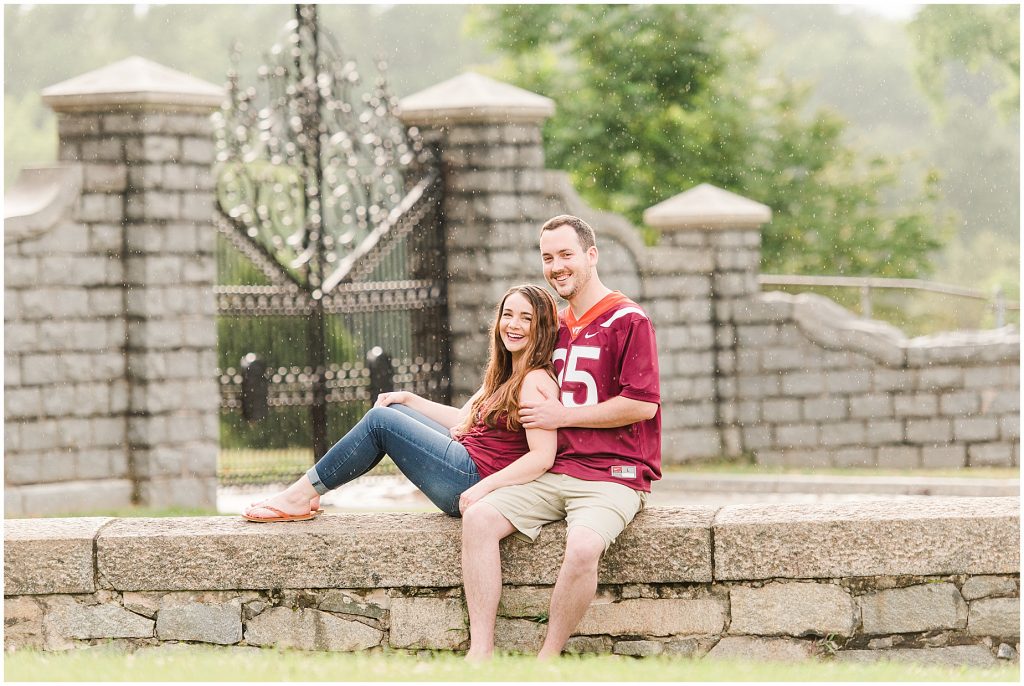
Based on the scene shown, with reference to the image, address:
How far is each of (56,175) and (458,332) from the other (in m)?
3.56

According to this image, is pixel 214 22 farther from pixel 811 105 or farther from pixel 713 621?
pixel 713 621

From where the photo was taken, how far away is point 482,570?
187 inches

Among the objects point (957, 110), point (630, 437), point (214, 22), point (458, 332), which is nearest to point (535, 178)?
point (458, 332)

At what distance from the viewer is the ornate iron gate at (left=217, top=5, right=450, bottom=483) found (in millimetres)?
10906

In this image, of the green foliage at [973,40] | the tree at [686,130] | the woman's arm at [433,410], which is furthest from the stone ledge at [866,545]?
the green foliage at [973,40]

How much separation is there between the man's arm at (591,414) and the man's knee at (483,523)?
1.09 feet

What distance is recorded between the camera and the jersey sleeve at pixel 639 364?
4738 millimetres

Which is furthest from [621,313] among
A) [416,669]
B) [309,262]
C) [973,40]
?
[973,40]

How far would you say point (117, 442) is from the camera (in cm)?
1038

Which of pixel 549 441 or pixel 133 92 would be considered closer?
pixel 549 441

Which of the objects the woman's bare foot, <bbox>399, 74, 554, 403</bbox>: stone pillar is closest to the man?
the woman's bare foot

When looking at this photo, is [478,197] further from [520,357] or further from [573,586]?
[573,586]

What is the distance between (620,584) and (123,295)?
21.3 feet

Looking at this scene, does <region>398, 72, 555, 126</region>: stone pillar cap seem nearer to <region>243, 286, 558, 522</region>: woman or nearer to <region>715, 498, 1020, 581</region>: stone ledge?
<region>243, 286, 558, 522</region>: woman
